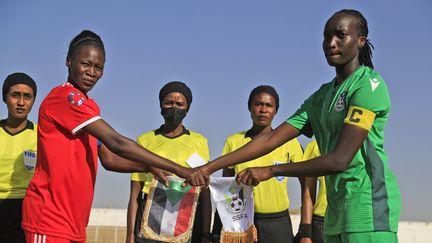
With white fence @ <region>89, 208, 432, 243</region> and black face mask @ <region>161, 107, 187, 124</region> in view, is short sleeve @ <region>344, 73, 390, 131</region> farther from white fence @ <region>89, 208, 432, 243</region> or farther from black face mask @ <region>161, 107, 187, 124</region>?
white fence @ <region>89, 208, 432, 243</region>

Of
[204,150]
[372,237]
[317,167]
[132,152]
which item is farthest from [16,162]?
[372,237]

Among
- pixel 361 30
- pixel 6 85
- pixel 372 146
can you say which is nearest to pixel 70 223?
pixel 372 146

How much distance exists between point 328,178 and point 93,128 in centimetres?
175

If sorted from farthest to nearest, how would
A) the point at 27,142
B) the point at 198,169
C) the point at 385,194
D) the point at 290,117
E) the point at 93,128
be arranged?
1. the point at 27,142
2. the point at 198,169
3. the point at 290,117
4. the point at 93,128
5. the point at 385,194

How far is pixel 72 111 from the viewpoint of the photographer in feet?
15.9

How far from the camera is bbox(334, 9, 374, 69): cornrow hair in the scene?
4648mm

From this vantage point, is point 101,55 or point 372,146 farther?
point 101,55

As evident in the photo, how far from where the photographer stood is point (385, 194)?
14.1 ft

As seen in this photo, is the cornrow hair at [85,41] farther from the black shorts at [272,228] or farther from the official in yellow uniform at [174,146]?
the black shorts at [272,228]

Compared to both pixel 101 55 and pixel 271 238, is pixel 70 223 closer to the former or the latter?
pixel 101 55

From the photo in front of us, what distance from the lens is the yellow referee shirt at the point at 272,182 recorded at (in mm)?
7434

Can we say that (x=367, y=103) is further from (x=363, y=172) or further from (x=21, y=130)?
(x=21, y=130)

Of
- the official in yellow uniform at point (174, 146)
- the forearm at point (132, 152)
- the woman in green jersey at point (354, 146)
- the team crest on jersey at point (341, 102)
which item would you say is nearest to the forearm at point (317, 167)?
the woman in green jersey at point (354, 146)

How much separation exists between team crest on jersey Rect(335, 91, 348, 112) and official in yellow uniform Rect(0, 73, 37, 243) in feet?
12.7
